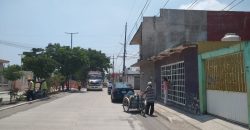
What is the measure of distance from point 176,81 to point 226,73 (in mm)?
9649

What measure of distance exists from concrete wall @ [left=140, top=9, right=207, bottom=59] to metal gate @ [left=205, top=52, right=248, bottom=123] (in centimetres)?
2217

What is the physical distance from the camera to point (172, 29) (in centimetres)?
4028

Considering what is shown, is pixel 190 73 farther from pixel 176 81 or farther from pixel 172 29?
pixel 172 29

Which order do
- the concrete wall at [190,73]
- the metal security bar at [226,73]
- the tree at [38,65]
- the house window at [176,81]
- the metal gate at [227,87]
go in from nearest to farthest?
1. the metal gate at [227,87]
2. the metal security bar at [226,73]
3. the concrete wall at [190,73]
4. the house window at [176,81]
5. the tree at [38,65]

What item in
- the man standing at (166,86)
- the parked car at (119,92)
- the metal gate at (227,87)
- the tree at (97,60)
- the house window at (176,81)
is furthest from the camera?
the tree at (97,60)

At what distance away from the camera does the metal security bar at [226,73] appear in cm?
1386

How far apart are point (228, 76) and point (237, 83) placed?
0.94 meters

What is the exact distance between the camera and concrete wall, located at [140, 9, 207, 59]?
39.3 metres

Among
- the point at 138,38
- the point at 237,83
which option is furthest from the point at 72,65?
the point at 237,83

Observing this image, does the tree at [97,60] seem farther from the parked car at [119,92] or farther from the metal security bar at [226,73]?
the metal security bar at [226,73]

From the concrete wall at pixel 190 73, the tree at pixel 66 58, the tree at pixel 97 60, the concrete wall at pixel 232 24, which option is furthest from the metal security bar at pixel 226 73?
the tree at pixel 97 60

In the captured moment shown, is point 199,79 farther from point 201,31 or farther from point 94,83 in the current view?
point 94,83

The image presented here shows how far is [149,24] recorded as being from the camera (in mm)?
42281

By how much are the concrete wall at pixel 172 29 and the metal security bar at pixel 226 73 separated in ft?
72.2
